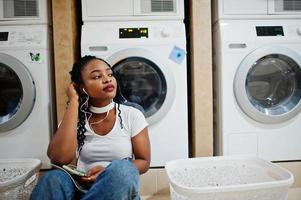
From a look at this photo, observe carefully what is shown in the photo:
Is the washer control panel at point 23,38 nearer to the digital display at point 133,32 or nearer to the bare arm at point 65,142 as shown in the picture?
the digital display at point 133,32

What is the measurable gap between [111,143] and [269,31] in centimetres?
115

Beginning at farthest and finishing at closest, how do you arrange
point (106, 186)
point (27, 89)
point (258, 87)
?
point (258, 87) < point (27, 89) < point (106, 186)


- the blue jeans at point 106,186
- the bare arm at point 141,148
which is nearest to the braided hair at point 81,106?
the bare arm at point 141,148

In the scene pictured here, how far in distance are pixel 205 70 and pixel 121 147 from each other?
739 mm

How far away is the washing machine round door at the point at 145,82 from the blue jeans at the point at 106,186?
1.98ft

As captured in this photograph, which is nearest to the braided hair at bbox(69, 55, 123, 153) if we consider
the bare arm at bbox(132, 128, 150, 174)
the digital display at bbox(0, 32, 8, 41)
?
the bare arm at bbox(132, 128, 150, 174)

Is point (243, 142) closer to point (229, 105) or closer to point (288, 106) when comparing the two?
point (229, 105)

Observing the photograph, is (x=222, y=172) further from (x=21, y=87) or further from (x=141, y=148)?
(x=21, y=87)

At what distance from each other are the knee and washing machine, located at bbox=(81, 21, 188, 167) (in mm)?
588

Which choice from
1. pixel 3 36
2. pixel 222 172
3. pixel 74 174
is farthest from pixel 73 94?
pixel 222 172

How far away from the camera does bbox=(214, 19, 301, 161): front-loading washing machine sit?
157 cm

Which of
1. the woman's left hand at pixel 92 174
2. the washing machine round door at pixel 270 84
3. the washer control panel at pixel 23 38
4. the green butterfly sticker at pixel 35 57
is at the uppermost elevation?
the washer control panel at pixel 23 38

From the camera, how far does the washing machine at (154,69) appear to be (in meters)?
1.55

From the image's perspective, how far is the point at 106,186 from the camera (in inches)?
36.7
